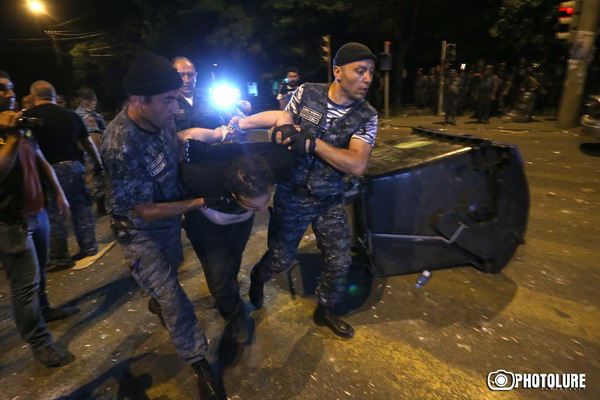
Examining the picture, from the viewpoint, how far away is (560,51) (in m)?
14.7

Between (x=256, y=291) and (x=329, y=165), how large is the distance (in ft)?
4.26

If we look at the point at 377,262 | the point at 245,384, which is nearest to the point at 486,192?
the point at 377,262

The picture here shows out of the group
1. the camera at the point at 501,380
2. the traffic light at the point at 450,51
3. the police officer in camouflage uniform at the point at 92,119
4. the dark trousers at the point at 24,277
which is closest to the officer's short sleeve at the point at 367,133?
the camera at the point at 501,380

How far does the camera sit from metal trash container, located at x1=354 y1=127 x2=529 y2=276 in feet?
9.90

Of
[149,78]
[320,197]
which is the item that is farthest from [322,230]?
[149,78]

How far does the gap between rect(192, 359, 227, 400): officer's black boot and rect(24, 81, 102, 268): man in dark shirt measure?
8.72 ft

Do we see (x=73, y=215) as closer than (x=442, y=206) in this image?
No

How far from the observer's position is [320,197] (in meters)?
2.54

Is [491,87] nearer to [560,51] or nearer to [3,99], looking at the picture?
[560,51]

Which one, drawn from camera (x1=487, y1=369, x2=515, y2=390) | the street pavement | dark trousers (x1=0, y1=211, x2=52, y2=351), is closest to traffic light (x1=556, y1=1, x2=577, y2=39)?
the street pavement

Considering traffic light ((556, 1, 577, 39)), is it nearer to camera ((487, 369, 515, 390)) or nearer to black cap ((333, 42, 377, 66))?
black cap ((333, 42, 377, 66))

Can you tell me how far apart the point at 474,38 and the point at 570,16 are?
791cm

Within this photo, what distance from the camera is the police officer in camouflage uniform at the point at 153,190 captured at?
1916 mm

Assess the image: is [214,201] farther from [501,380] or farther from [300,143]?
[501,380]
